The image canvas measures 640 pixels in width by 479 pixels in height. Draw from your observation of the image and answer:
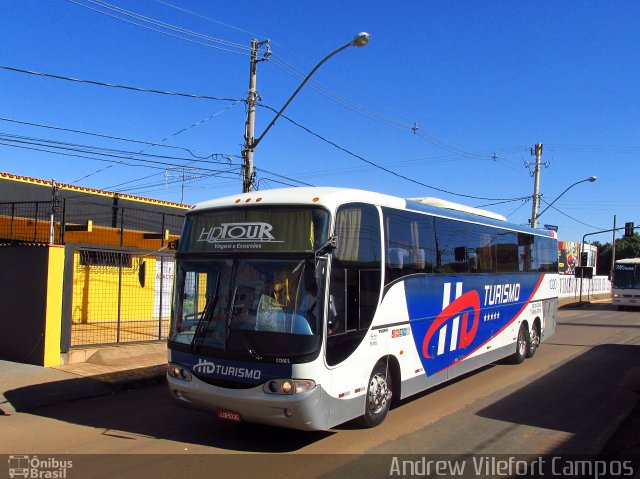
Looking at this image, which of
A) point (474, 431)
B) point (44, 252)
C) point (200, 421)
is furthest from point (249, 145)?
point (474, 431)

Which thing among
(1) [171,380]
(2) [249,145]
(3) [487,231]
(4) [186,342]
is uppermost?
(2) [249,145]

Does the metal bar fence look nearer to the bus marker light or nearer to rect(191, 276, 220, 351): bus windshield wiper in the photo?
rect(191, 276, 220, 351): bus windshield wiper

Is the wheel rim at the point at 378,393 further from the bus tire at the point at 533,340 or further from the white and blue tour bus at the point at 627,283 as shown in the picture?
the white and blue tour bus at the point at 627,283

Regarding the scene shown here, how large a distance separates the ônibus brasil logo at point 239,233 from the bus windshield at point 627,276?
31600 mm

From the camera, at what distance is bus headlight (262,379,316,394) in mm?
5648

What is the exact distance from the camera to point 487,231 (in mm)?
10844

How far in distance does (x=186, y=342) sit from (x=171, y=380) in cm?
55

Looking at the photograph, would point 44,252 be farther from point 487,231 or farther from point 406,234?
point 487,231

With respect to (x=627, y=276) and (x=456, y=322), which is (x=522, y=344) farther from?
(x=627, y=276)

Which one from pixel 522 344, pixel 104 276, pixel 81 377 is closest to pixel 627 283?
pixel 522 344

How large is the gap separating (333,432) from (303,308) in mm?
1995

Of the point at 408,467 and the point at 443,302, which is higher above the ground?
the point at 443,302

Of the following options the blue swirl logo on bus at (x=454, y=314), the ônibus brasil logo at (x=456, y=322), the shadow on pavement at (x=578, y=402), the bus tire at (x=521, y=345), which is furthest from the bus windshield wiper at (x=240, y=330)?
the bus tire at (x=521, y=345)

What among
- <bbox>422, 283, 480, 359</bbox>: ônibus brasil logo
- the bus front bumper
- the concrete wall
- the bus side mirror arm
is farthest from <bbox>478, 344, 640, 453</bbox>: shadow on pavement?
the concrete wall
